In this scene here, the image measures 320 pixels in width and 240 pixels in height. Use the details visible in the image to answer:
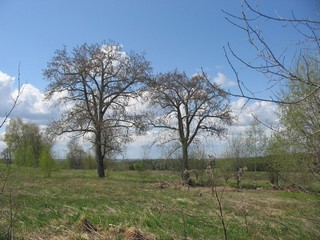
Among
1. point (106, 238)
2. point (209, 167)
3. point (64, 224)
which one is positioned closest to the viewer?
point (209, 167)

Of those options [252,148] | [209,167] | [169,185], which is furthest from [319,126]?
[252,148]

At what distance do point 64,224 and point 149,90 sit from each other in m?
24.8

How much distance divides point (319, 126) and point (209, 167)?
1312mm

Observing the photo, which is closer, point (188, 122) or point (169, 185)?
point (169, 185)

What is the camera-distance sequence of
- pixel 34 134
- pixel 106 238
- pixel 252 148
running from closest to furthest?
1. pixel 106 238
2. pixel 252 148
3. pixel 34 134

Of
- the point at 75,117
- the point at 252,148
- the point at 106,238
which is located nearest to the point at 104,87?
the point at 75,117

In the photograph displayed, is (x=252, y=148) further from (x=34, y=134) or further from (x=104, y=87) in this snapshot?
(x=34, y=134)

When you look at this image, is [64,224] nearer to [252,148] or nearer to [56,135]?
[56,135]

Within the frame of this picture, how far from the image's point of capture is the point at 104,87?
30.9 metres

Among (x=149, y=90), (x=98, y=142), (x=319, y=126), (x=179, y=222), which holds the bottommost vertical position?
(x=179, y=222)

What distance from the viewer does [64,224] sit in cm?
698

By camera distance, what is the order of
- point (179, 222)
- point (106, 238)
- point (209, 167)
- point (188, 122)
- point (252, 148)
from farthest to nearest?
1. point (252, 148)
2. point (188, 122)
3. point (179, 222)
4. point (106, 238)
5. point (209, 167)

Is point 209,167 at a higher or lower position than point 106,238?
higher

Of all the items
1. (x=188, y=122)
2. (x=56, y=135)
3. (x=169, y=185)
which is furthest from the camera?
(x=188, y=122)
